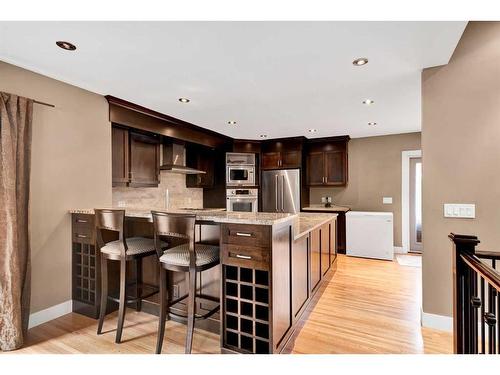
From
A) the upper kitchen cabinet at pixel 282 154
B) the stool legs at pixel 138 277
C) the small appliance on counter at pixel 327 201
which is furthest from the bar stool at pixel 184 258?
the small appliance on counter at pixel 327 201

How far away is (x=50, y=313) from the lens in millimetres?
2459

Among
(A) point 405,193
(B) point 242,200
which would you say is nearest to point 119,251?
(B) point 242,200

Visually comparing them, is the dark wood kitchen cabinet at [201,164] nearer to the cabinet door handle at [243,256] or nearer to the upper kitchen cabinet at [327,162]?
the upper kitchen cabinet at [327,162]

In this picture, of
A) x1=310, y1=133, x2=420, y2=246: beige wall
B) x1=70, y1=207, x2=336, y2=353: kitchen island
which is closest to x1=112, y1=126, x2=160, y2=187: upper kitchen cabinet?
x1=70, y1=207, x2=336, y2=353: kitchen island

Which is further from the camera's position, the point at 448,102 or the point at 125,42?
the point at 448,102

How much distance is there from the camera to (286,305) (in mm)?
2012

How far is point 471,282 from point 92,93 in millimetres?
3735

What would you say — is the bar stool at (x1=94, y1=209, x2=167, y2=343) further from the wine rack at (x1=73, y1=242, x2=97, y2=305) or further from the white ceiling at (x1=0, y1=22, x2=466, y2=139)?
the white ceiling at (x1=0, y1=22, x2=466, y2=139)

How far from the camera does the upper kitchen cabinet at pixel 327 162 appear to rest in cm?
528

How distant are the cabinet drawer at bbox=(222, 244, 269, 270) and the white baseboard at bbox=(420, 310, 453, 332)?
5.69 ft

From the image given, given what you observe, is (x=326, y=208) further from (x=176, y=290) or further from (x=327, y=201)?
(x=176, y=290)
